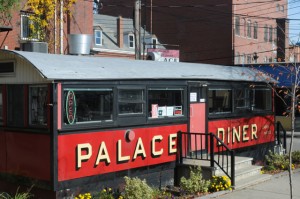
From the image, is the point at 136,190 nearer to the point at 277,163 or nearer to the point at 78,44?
the point at 78,44

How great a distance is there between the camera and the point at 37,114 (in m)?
8.22

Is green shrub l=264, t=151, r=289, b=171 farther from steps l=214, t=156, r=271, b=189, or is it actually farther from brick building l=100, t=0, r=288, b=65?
brick building l=100, t=0, r=288, b=65

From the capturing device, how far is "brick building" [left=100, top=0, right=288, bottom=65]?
43531mm

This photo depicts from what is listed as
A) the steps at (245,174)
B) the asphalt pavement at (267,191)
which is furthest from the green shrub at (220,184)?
the steps at (245,174)

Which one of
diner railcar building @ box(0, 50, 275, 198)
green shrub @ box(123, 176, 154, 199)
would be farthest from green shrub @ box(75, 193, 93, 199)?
green shrub @ box(123, 176, 154, 199)

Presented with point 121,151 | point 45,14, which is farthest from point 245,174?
point 45,14

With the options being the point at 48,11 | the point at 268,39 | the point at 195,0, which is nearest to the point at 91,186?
the point at 48,11

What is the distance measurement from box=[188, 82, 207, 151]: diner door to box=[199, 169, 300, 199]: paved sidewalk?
1.73m

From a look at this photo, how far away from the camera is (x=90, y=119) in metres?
8.45

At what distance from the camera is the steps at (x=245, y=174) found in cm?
992

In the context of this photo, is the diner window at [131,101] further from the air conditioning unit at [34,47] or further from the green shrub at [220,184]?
the air conditioning unit at [34,47]

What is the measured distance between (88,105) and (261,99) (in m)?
7.12

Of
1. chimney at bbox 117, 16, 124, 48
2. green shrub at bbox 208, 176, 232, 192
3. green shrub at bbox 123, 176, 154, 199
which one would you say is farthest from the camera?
chimney at bbox 117, 16, 124, 48

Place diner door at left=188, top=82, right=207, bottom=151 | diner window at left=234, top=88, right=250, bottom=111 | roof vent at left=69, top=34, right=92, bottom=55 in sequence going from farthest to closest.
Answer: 1. diner window at left=234, top=88, right=250, bottom=111
2. roof vent at left=69, top=34, right=92, bottom=55
3. diner door at left=188, top=82, right=207, bottom=151
